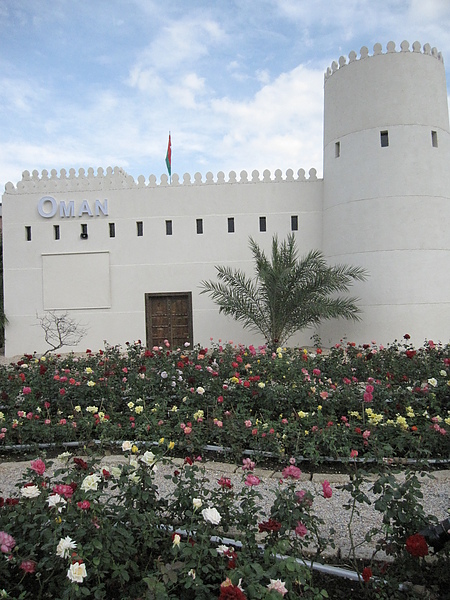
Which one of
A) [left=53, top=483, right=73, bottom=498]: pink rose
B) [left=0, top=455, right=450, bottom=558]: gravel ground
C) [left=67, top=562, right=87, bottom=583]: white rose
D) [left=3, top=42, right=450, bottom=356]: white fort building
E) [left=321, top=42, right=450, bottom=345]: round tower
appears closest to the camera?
[left=67, top=562, right=87, bottom=583]: white rose

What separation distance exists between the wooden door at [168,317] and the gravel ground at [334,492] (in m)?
9.70

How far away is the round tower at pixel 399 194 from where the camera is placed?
42.7ft

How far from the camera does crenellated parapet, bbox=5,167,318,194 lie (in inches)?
577

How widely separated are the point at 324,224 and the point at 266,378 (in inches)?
347

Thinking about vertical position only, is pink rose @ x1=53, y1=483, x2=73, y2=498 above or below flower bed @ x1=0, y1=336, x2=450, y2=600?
above

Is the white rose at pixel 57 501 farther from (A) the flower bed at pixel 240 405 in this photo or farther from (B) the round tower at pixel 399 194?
(B) the round tower at pixel 399 194

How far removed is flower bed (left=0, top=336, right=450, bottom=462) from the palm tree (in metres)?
4.73

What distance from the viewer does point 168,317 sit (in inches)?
582

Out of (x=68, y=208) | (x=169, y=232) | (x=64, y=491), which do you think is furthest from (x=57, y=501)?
(x=68, y=208)

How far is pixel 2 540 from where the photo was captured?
7.28 feet

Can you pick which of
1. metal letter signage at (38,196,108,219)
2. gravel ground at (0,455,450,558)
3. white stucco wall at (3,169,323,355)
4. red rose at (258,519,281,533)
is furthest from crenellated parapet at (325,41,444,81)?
red rose at (258,519,281,533)

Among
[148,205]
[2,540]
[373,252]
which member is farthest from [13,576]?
[148,205]

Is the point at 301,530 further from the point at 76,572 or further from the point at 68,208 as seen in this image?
the point at 68,208

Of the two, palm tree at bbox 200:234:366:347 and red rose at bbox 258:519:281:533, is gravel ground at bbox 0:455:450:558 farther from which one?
palm tree at bbox 200:234:366:347
